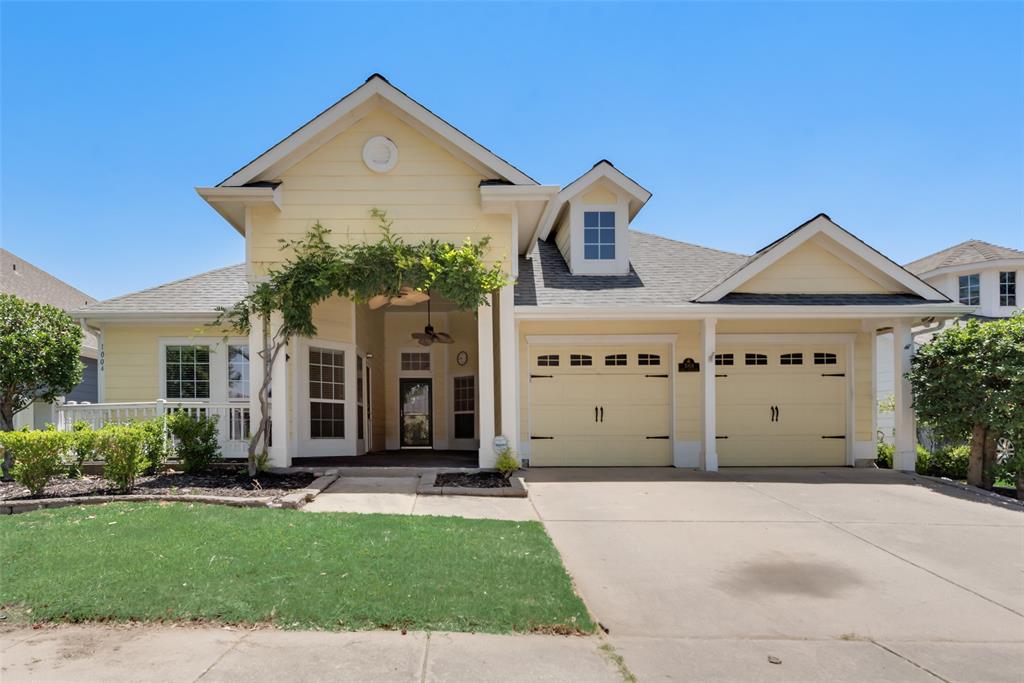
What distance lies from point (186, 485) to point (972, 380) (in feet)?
37.9

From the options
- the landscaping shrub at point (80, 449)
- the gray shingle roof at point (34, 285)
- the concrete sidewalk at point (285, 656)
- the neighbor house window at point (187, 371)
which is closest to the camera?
the concrete sidewalk at point (285, 656)

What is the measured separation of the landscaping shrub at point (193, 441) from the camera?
9.34 meters

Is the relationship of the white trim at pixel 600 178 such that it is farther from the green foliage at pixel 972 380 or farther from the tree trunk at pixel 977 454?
the tree trunk at pixel 977 454

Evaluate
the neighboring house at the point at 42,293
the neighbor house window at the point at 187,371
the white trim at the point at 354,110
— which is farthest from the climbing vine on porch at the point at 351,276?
the neighboring house at the point at 42,293

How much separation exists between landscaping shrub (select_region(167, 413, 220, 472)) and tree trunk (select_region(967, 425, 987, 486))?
11957mm

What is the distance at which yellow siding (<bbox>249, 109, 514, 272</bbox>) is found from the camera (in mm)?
9953

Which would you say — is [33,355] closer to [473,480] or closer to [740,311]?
[473,480]

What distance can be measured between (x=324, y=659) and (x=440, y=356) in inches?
445

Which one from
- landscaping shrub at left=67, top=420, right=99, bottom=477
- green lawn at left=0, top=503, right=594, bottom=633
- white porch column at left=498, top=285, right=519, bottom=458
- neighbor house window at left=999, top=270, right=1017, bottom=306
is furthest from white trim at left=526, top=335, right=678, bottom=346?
neighbor house window at left=999, top=270, right=1017, bottom=306

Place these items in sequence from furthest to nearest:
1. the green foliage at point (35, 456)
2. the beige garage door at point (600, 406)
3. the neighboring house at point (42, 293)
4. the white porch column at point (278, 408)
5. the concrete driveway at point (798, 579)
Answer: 1. the neighboring house at point (42, 293)
2. the beige garage door at point (600, 406)
3. the white porch column at point (278, 408)
4. the green foliage at point (35, 456)
5. the concrete driveway at point (798, 579)

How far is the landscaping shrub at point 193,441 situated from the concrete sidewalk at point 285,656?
5.64 meters

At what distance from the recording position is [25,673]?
3.42 metres

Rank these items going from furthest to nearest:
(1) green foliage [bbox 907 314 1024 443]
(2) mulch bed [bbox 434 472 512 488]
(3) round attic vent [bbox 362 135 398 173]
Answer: (3) round attic vent [bbox 362 135 398 173] → (1) green foliage [bbox 907 314 1024 443] → (2) mulch bed [bbox 434 472 512 488]

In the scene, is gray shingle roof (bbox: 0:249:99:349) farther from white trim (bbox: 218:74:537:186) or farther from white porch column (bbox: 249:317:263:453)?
white trim (bbox: 218:74:537:186)
